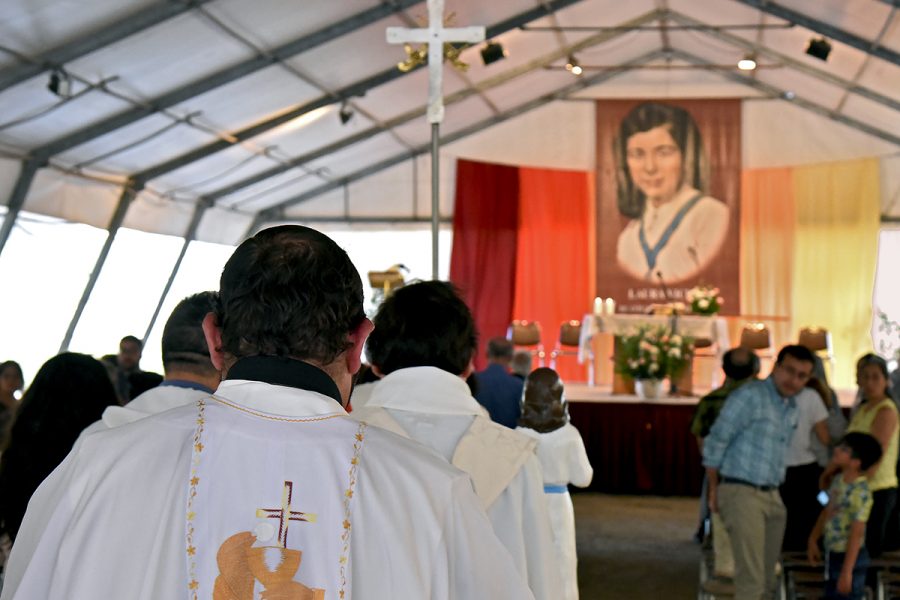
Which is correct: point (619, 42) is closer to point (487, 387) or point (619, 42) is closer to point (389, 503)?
point (487, 387)

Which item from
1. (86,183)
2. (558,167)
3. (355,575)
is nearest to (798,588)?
(355,575)

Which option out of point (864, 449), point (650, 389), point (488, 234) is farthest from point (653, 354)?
point (864, 449)

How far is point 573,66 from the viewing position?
1400cm

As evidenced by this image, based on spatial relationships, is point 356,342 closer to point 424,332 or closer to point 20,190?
point 424,332

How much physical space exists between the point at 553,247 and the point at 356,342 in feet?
47.1

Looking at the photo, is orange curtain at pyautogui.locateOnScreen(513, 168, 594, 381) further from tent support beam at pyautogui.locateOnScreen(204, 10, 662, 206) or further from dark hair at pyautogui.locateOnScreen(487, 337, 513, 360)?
dark hair at pyautogui.locateOnScreen(487, 337, 513, 360)

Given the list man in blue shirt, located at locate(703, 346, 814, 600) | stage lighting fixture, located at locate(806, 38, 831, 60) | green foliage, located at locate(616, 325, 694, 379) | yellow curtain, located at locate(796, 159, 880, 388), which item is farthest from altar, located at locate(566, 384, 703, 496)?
yellow curtain, located at locate(796, 159, 880, 388)

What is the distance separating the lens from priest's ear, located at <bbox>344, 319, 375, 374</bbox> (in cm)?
134

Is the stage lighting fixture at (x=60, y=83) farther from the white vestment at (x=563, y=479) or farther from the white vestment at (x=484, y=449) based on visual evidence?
the white vestment at (x=484, y=449)

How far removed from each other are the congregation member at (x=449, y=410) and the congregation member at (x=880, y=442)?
302cm

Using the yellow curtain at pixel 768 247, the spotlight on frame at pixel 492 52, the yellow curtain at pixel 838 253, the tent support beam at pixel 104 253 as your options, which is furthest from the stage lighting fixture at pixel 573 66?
the tent support beam at pixel 104 253

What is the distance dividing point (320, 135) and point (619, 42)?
3.80m

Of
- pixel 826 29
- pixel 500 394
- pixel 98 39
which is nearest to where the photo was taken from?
pixel 500 394

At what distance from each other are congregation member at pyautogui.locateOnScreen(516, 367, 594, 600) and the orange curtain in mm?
11416
